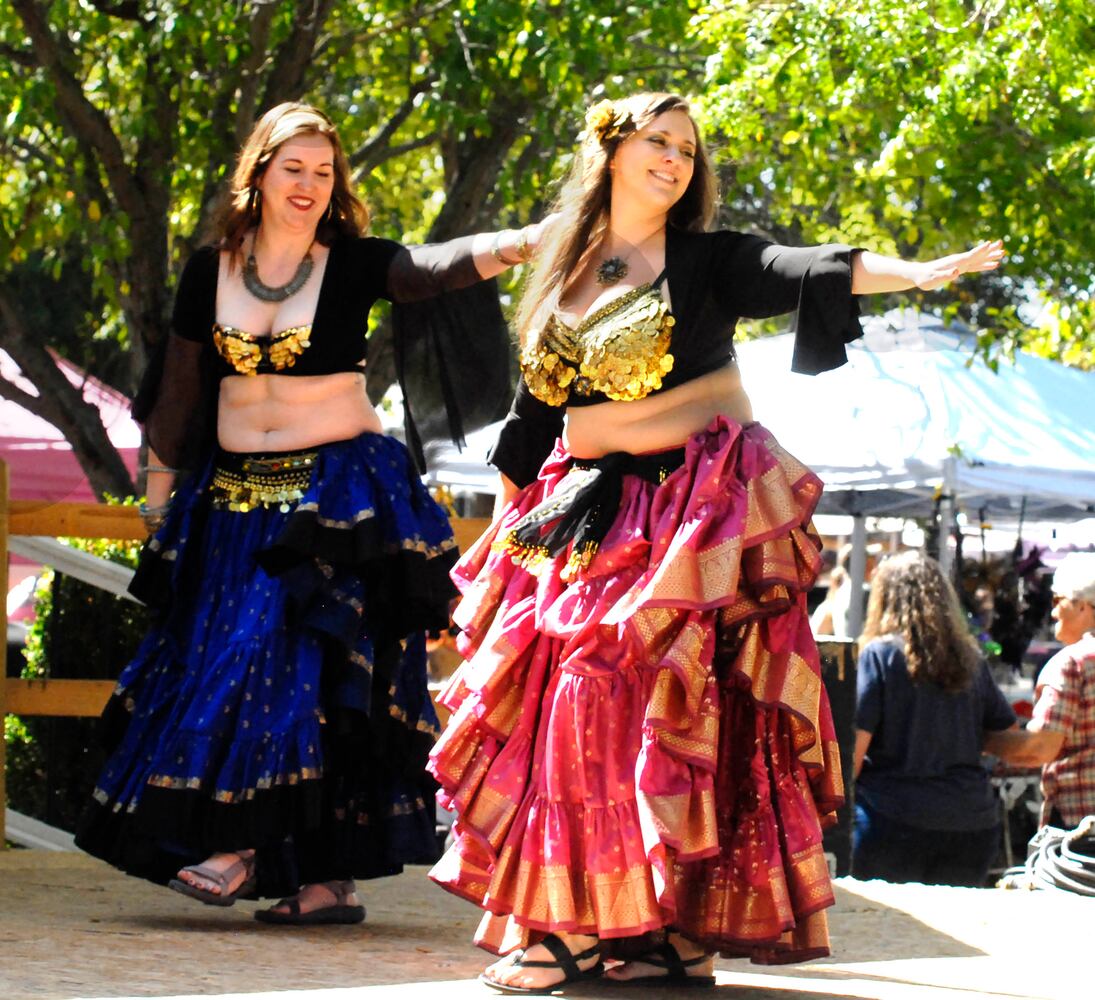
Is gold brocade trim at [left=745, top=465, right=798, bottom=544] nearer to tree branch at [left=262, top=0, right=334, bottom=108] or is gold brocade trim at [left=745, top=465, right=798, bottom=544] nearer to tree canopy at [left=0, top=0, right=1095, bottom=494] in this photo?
tree canopy at [left=0, top=0, right=1095, bottom=494]

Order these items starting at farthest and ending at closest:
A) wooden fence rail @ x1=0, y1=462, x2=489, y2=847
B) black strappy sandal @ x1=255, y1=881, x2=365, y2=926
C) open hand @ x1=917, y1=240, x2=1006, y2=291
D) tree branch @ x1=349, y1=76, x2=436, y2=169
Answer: tree branch @ x1=349, y1=76, x2=436, y2=169
wooden fence rail @ x1=0, y1=462, x2=489, y2=847
black strappy sandal @ x1=255, y1=881, x2=365, y2=926
open hand @ x1=917, y1=240, x2=1006, y2=291

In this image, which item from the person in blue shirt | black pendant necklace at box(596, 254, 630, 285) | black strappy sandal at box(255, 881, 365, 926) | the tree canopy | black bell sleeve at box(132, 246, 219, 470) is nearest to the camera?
black pendant necklace at box(596, 254, 630, 285)

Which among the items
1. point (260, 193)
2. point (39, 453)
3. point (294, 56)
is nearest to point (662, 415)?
point (260, 193)

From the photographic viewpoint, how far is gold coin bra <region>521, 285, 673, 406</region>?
424cm

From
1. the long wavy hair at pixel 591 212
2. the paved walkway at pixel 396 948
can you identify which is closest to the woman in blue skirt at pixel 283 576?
the paved walkway at pixel 396 948

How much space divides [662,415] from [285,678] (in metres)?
1.39

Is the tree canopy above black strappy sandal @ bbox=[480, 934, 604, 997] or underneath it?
above

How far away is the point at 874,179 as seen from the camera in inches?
416

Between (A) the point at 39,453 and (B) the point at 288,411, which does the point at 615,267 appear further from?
(A) the point at 39,453

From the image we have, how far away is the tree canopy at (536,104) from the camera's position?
9367 millimetres

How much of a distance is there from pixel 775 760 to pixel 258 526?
1.74 m

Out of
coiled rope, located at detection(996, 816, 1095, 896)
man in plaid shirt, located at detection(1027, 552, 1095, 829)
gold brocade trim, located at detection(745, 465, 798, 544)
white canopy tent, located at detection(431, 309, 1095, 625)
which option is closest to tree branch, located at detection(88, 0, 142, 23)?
white canopy tent, located at detection(431, 309, 1095, 625)

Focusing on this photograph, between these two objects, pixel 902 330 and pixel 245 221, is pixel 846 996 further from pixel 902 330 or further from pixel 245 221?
pixel 902 330

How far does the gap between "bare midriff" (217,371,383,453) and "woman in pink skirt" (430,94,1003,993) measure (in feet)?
3.16
